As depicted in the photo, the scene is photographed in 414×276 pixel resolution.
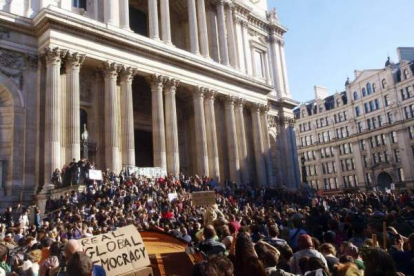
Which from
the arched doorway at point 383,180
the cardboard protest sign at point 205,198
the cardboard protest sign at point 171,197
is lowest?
the cardboard protest sign at point 205,198

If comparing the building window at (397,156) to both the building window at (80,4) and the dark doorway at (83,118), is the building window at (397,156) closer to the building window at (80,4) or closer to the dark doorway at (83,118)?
the dark doorway at (83,118)

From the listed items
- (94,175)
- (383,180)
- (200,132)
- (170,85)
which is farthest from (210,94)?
(383,180)

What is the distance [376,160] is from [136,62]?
59.5 meters

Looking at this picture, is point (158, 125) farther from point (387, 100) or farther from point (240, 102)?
point (387, 100)

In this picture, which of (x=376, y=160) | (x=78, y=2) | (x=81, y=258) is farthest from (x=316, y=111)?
(x=81, y=258)

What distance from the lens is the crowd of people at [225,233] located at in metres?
4.88

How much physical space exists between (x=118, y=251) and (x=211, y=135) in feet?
96.6

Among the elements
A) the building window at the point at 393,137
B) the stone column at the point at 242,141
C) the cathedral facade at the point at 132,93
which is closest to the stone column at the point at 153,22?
the cathedral facade at the point at 132,93

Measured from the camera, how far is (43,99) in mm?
26812

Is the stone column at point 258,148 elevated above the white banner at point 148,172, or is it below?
above

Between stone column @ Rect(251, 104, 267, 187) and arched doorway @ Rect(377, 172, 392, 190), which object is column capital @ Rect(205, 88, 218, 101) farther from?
arched doorway @ Rect(377, 172, 392, 190)

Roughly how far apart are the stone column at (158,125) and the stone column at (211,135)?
5.44 metres

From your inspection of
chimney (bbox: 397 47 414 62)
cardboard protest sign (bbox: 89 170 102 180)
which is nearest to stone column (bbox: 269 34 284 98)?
cardboard protest sign (bbox: 89 170 102 180)

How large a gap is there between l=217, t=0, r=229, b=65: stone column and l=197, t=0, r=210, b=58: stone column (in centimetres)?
253
